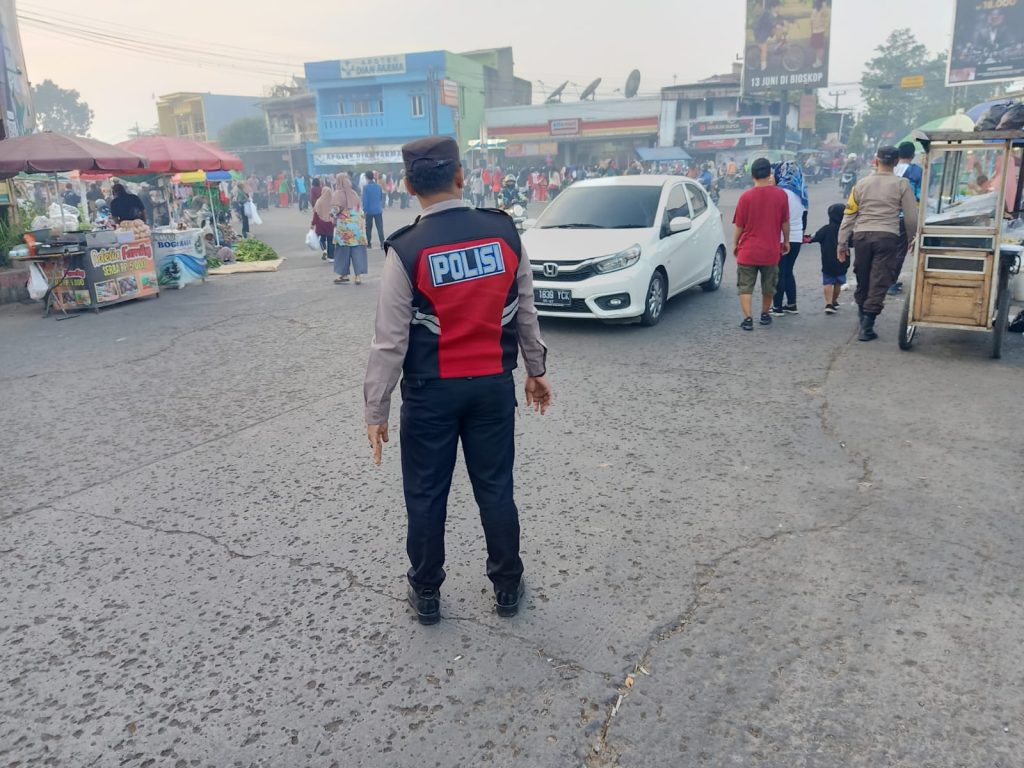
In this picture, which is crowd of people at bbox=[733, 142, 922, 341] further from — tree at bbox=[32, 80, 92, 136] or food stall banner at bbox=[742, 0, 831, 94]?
tree at bbox=[32, 80, 92, 136]

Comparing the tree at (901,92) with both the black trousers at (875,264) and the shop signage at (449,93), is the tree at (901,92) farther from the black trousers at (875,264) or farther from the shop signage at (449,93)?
the black trousers at (875,264)

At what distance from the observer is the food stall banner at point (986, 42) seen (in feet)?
101

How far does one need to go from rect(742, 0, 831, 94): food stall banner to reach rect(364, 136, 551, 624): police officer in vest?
1978 inches

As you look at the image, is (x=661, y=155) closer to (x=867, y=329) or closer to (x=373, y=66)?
(x=373, y=66)

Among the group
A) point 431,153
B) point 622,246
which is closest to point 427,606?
point 431,153

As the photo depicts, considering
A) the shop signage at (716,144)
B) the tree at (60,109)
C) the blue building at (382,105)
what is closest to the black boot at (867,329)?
the blue building at (382,105)

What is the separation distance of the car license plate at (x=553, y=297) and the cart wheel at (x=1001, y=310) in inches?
149

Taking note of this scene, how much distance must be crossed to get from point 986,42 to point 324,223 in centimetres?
3015

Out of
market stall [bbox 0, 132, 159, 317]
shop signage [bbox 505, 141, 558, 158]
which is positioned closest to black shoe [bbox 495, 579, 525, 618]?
market stall [bbox 0, 132, 159, 317]

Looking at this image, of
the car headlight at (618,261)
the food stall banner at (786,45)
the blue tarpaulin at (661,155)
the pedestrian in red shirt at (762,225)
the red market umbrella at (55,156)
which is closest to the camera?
the pedestrian in red shirt at (762,225)

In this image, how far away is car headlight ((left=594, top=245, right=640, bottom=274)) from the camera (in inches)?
312

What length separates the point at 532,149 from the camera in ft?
165

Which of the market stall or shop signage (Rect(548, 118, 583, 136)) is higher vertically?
shop signage (Rect(548, 118, 583, 136))

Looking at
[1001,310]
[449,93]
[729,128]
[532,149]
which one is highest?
[449,93]
